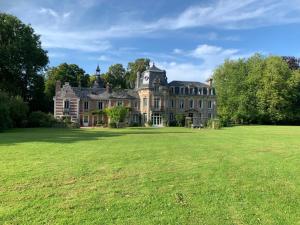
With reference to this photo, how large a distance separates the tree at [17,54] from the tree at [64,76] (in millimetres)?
12940

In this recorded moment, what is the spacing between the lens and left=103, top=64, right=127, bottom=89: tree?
250 feet

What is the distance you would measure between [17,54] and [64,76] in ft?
70.0

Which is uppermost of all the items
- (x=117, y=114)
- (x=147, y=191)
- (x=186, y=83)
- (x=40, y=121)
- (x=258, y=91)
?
(x=186, y=83)

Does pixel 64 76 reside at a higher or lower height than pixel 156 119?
higher

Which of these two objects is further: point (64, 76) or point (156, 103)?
point (64, 76)

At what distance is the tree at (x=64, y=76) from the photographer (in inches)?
2520

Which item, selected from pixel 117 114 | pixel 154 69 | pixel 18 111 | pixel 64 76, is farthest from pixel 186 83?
pixel 18 111

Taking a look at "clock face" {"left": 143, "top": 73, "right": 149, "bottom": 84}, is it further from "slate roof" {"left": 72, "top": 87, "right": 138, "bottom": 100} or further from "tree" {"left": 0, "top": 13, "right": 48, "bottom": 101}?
"tree" {"left": 0, "top": 13, "right": 48, "bottom": 101}

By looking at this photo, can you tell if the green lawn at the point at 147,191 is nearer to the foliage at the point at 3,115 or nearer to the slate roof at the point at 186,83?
the foliage at the point at 3,115

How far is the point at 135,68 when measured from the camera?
7850 centimetres

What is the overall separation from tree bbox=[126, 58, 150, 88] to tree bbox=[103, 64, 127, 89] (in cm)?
140

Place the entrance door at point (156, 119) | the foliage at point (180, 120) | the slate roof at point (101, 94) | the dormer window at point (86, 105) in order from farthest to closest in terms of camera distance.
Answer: the slate roof at point (101, 94)
the foliage at point (180, 120)
the dormer window at point (86, 105)
the entrance door at point (156, 119)

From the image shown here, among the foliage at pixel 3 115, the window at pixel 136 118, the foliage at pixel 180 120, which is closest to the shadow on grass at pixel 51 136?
the foliage at pixel 3 115

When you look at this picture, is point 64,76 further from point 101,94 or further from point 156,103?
point 156,103
